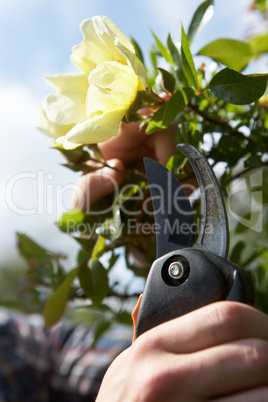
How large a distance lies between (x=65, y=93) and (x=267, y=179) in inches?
13.4

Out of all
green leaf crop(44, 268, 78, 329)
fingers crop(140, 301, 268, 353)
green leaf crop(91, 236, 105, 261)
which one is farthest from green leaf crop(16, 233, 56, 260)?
fingers crop(140, 301, 268, 353)

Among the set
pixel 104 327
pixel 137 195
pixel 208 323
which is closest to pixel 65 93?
pixel 137 195

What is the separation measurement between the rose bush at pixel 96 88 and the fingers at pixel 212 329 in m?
0.19

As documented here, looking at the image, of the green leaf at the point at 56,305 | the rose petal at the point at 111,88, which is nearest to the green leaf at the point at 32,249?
the green leaf at the point at 56,305

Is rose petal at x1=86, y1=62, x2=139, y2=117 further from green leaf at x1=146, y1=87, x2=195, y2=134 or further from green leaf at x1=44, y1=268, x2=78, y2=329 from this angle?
green leaf at x1=44, y1=268, x2=78, y2=329

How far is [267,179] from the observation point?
0.64 m

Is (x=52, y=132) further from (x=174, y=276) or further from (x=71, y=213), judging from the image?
(x=174, y=276)

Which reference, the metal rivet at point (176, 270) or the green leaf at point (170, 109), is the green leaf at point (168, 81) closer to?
the green leaf at point (170, 109)

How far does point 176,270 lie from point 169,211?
73 mm

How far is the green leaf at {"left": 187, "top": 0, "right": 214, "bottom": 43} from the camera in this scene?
49 centimetres

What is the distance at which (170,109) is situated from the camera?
0.41 metres

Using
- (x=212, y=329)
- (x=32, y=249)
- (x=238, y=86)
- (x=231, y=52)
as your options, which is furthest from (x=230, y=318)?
(x=32, y=249)

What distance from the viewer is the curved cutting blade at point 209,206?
0.37 meters

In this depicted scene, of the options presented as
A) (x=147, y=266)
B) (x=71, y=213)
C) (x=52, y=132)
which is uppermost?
(x=52, y=132)
